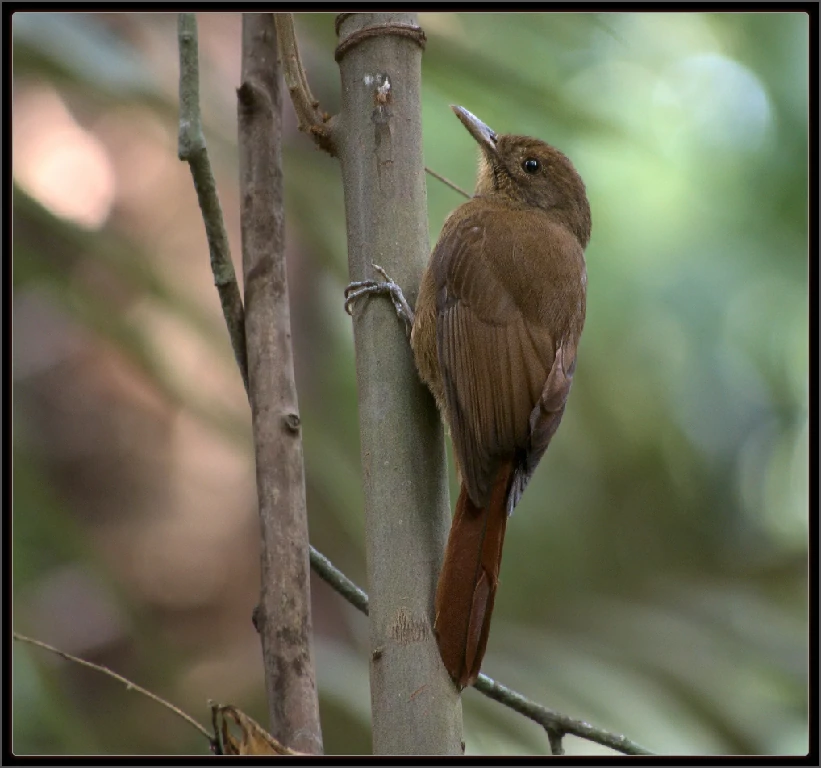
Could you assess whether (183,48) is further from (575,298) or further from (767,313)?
(767,313)

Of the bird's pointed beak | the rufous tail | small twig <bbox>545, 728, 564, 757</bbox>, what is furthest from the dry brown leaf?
the bird's pointed beak

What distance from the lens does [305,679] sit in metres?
1.54

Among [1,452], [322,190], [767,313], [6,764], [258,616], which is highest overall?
[767,313]

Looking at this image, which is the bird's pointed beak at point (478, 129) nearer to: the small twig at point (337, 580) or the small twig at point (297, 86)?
the small twig at point (297, 86)

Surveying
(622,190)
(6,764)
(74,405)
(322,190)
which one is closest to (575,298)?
(322,190)

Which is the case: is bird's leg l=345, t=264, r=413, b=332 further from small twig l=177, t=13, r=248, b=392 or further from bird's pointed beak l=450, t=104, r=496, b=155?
bird's pointed beak l=450, t=104, r=496, b=155

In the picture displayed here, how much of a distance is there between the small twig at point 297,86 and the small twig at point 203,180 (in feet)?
0.65

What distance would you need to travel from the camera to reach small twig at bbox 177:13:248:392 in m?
1.76

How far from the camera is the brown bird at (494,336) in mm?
1765

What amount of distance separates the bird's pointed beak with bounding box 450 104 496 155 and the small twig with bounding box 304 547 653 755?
149cm

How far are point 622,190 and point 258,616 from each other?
2507 millimetres

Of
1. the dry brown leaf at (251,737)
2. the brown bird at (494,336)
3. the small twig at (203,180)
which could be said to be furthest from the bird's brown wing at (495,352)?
the dry brown leaf at (251,737)

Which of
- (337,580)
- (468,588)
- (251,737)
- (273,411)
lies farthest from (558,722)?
(273,411)

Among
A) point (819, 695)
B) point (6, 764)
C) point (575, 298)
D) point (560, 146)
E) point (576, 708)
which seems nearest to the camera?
point (6, 764)
